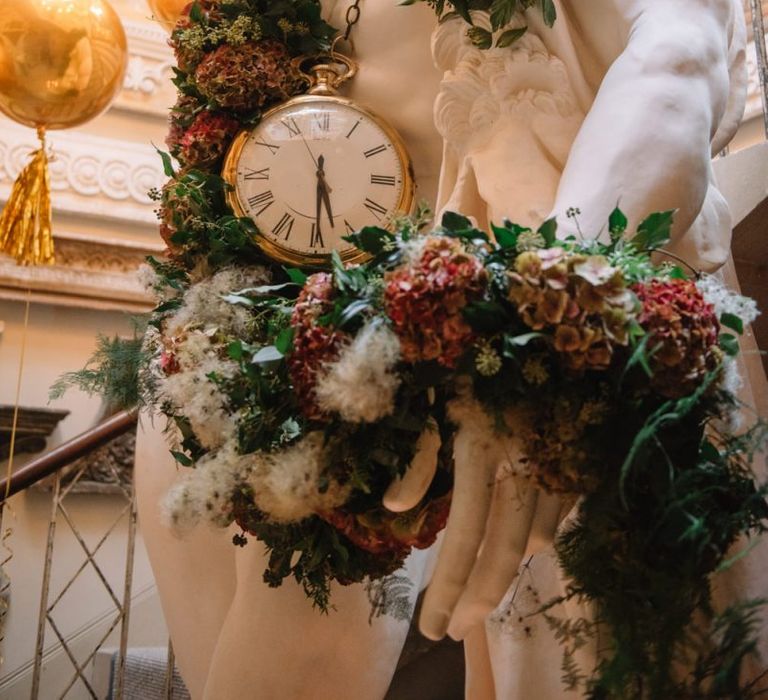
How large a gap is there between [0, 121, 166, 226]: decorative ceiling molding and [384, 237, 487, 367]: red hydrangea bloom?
5.08 meters

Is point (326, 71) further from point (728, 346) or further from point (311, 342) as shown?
point (728, 346)

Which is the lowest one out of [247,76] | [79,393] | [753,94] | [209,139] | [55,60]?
[79,393]

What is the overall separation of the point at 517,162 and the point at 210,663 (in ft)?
3.58

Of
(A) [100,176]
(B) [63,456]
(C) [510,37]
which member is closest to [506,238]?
(C) [510,37]

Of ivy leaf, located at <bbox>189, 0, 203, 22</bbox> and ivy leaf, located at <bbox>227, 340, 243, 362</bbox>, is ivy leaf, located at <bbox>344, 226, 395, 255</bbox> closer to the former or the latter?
ivy leaf, located at <bbox>227, 340, 243, 362</bbox>

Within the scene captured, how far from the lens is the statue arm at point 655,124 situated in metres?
1.49

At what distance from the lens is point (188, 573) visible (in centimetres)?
212

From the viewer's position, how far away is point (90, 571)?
5.64m

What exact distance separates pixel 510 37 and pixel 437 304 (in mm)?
756

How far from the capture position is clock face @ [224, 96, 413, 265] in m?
2.08

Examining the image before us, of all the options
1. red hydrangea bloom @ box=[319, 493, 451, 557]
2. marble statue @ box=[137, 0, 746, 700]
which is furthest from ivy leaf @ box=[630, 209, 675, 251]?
red hydrangea bloom @ box=[319, 493, 451, 557]

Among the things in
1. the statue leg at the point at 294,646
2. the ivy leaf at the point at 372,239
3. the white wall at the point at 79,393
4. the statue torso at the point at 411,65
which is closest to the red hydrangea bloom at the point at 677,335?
the ivy leaf at the point at 372,239

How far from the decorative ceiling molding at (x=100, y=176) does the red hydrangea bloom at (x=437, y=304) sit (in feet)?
16.7

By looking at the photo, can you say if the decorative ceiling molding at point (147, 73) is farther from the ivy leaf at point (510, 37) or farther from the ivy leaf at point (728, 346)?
the ivy leaf at point (728, 346)
